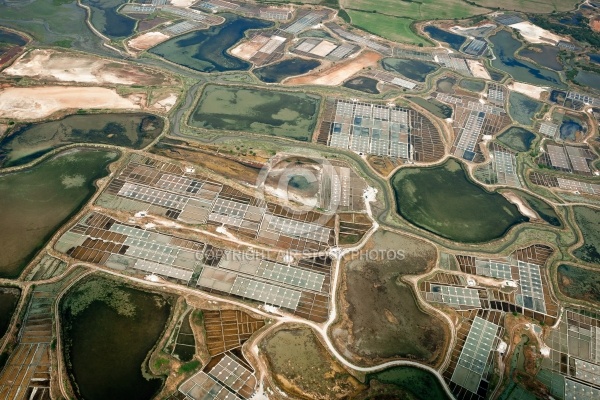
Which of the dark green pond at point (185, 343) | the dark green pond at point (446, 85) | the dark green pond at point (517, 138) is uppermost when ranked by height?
the dark green pond at point (446, 85)

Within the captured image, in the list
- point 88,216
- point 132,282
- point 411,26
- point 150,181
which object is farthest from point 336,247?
point 411,26

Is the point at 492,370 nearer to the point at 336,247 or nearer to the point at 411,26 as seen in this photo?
the point at 336,247

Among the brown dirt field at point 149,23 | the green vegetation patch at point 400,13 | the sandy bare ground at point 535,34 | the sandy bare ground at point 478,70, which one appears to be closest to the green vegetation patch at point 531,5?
the green vegetation patch at point 400,13

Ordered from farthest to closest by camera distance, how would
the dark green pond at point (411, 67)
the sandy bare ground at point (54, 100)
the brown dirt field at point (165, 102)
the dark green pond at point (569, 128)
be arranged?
the dark green pond at point (411, 67), the dark green pond at point (569, 128), the brown dirt field at point (165, 102), the sandy bare ground at point (54, 100)

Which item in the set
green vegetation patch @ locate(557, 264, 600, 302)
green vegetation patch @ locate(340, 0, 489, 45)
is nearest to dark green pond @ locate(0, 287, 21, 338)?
green vegetation patch @ locate(557, 264, 600, 302)

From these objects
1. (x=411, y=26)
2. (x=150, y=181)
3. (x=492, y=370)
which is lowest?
(x=492, y=370)

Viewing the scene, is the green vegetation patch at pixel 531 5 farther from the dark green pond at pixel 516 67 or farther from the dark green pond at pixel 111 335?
the dark green pond at pixel 111 335

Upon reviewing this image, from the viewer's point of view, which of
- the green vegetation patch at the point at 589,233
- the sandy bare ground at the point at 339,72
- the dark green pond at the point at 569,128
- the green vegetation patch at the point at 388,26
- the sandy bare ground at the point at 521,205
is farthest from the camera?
the green vegetation patch at the point at 388,26
